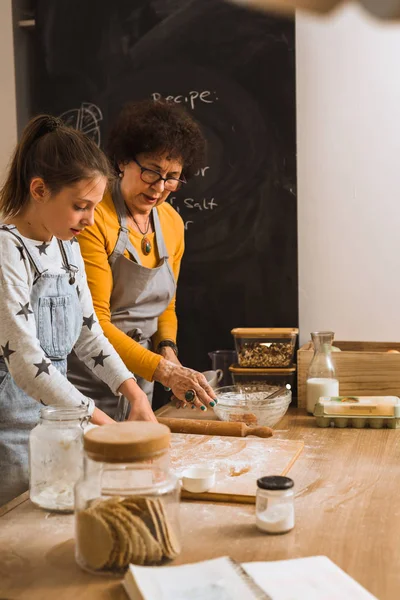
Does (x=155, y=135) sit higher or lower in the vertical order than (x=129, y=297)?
higher

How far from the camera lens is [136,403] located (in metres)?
1.84

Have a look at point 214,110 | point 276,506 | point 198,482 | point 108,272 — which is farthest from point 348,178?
point 276,506

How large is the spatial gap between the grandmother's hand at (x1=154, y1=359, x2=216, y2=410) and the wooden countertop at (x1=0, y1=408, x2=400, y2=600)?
464 mm

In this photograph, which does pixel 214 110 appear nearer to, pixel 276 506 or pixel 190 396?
pixel 190 396

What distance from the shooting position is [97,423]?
62.7 inches

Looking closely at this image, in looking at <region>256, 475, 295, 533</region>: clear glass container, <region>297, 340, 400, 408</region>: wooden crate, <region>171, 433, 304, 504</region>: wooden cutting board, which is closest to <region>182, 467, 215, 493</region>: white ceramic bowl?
<region>171, 433, 304, 504</region>: wooden cutting board

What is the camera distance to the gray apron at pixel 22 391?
5.95 ft

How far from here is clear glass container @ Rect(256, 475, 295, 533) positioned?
1235 mm

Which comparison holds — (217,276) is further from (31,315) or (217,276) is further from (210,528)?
(210,528)

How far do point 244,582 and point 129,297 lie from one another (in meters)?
1.58

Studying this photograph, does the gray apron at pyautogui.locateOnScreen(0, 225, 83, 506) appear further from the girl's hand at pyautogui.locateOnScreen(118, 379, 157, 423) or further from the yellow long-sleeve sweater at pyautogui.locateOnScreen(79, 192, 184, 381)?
the yellow long-sleeve sweater at pyautogui.locateOnScreen(79, 192, 184, 381)

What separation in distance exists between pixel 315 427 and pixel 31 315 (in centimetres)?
89

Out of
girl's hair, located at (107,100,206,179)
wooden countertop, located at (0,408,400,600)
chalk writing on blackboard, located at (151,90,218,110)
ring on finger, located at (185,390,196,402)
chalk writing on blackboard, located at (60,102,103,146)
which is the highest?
chalk writing on blackboard, located at (151,90,218,110)

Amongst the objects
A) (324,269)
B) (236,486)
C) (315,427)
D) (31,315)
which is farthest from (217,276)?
(236,486)
